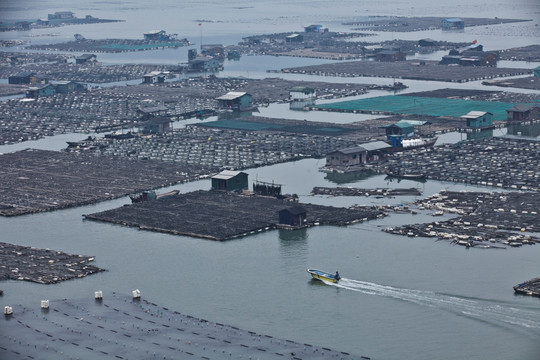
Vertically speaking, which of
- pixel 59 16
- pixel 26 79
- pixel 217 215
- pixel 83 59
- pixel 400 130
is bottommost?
pixel 217 215

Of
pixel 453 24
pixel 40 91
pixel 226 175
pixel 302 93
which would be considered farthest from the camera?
pixel 453 24

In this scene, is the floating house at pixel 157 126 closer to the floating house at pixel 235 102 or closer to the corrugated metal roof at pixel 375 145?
the floating house at pixel 235 102

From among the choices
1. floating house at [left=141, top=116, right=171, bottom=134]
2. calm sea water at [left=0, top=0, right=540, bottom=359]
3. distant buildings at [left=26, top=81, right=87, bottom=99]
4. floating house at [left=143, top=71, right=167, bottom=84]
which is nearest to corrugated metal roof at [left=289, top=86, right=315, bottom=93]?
floating house at [left=141, top=116, right=171, bottom=134]

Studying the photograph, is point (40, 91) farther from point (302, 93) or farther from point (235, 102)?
point (302, 93)

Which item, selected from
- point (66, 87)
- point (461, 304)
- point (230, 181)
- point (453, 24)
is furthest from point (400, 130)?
point (453, 24)

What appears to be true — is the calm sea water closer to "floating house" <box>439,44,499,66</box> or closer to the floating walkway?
the floating walkway

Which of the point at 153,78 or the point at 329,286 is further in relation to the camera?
the point at 153,78

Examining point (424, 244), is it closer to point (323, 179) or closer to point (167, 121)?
point (323, 179)
